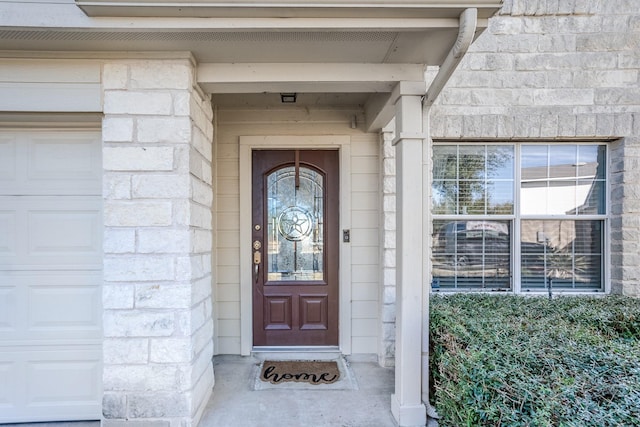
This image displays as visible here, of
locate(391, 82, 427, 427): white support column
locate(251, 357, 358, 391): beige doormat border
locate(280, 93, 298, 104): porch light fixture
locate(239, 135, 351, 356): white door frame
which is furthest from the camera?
locate(239, 135, 351, 356): white door frame

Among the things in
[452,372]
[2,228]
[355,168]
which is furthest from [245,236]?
[452,372]

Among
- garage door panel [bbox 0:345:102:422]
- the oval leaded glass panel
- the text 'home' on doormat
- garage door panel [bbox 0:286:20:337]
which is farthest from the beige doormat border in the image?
garage door panel [bbox 0:286:20:337]

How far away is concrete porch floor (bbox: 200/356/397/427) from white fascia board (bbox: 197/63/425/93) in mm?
2103

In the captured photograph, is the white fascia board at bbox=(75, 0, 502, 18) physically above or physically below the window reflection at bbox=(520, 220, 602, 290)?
above

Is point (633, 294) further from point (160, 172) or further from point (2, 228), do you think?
point (2, 228)

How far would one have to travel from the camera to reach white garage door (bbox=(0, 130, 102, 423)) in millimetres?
2246

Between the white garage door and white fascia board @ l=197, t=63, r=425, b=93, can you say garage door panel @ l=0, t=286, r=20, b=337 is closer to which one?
the white garage door

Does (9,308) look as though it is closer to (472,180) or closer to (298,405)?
(298,405)

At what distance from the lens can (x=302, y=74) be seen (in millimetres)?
2230

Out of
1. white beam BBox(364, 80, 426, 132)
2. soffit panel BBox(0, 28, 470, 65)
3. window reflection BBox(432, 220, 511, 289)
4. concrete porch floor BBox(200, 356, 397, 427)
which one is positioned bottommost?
concrete porch floor BBox(200, 356, 397, 427)

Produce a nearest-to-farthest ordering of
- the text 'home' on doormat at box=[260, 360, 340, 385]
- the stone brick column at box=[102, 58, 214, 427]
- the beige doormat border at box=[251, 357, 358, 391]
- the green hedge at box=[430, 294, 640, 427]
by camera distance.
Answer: the green hedge at box=[430, 294, 640, 427] → the stone brick column at box=[102, 58, 214, 427] → the beige doormat border at box=[251, 357, 358, 391] → the text 'home' on doormat at box=[260, 360, 340, 385]

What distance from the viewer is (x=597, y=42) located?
3068mm

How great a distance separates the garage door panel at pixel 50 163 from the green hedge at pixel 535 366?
7.68ft

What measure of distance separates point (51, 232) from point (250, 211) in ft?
4.86
